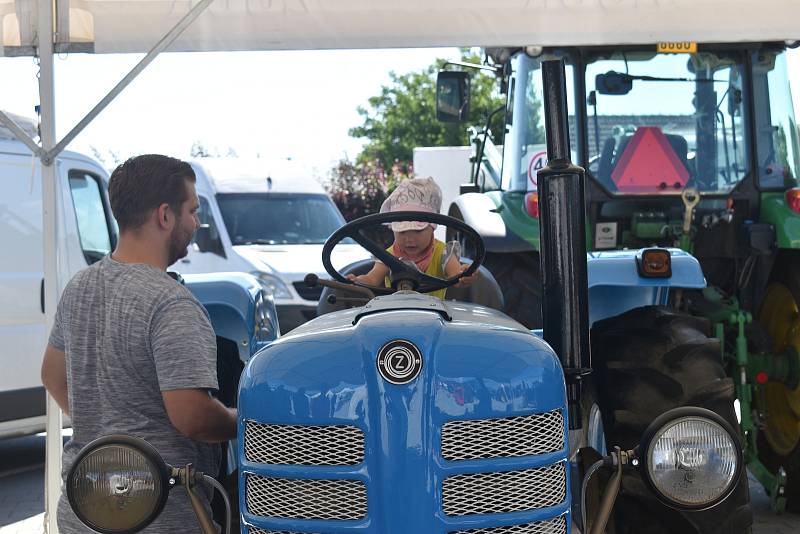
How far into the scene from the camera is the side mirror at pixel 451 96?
296 inches

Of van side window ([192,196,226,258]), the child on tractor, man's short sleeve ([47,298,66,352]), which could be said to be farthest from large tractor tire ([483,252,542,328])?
van side window ([192,196,226,258])

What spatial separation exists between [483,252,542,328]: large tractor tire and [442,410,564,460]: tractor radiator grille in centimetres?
379

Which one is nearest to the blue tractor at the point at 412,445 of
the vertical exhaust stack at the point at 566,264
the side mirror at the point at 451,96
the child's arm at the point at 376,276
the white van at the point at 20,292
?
the vertical exhaust stack at the point at 566,264

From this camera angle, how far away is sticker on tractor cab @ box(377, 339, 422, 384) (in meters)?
2.64

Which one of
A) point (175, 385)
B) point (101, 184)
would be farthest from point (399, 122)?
point (175, 385)

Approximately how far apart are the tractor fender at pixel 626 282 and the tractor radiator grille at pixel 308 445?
1701 millimetres

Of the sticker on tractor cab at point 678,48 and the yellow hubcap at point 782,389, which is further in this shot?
the sticker on tractor cab at point 678,48

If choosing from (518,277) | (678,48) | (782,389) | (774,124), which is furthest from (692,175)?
(782,389)

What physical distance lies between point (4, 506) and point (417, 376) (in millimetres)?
5151

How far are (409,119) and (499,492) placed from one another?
34.7m

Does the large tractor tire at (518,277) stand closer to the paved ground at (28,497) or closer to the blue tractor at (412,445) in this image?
the paved ground at (28,497)

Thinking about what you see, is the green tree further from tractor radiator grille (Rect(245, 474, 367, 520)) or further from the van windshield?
tractor radiator grille (Rect(245, 474, 367, 520))

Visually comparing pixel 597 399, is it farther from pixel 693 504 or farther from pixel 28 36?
pixel 28 36

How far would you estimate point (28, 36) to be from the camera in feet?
17.1
